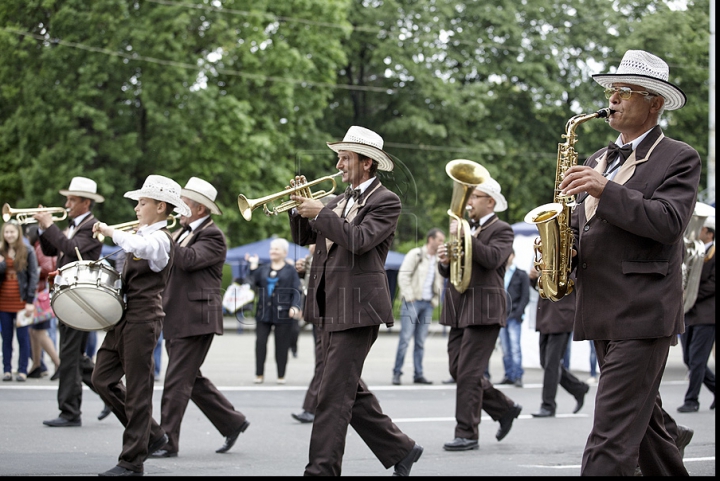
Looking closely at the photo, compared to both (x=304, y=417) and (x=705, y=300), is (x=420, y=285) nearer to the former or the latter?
(x=705, y=300)

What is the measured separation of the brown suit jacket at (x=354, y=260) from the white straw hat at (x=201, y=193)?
2010 mm

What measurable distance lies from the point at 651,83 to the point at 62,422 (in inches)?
254

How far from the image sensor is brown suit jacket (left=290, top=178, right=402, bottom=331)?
643cm

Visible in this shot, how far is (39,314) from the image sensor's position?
13.7 meters

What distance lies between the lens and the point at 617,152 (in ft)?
18.7

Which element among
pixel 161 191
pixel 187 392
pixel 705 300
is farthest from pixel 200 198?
pixel 705 300

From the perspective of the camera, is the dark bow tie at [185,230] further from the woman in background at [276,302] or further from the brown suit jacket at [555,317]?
the woman in background at [276,302]

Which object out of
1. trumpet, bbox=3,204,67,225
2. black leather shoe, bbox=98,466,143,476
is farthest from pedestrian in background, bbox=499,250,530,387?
black leather shoe, bbox=98,466,143,476

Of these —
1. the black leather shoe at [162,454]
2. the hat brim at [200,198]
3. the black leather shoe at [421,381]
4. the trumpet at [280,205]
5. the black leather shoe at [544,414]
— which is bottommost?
the black leather shoe at [421,381]

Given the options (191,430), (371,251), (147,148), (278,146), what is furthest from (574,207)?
(278,146)

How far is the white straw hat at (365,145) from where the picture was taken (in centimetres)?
692

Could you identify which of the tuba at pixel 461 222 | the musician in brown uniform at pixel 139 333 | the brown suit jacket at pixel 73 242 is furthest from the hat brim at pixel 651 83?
the brown suit jacket at pixel 73 242

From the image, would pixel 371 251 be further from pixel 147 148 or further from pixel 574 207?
pixel 147 148

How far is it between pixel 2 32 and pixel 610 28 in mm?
13342
